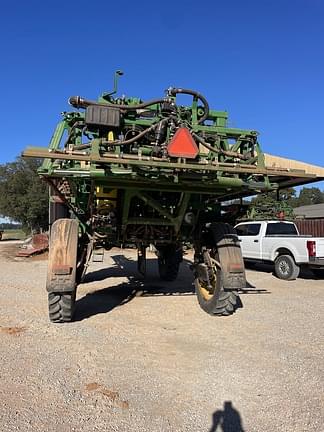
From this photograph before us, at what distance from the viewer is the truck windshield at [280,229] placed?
44.0ft

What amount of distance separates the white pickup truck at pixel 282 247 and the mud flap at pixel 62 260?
723cm

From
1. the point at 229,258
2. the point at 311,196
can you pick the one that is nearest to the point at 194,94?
the point at 229,258

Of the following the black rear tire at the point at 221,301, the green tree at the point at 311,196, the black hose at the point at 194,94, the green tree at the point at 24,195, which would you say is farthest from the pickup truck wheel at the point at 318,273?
the green tree at the point at 311,196

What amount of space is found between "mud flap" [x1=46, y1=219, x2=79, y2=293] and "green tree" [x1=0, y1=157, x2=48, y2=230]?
3324 cm

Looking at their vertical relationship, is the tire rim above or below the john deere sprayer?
below

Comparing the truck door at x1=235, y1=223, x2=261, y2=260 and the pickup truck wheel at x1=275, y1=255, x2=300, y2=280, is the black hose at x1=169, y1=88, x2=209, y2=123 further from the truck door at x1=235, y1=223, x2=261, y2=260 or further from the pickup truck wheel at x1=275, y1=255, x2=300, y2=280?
the truck door at x1=235, y1=223, x2=261, y2=260

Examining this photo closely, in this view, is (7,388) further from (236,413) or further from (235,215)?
(235,215)

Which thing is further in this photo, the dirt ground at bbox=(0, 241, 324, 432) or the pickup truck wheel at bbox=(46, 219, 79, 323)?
the pickup truck wheel at bbox=(46, 219, 79, 323)

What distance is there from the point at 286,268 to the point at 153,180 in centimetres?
786

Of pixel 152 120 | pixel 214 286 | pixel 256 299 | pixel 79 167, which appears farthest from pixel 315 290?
pixel 79 167

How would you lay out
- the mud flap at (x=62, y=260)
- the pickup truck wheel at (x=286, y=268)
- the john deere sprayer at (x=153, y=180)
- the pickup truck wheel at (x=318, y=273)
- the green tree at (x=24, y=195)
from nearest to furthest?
the john deere sprayer at (x=153, y=180), the mud flap at (x=62, y=260), the pickup truck wheel at (x=286, y=268), the pickup truck wheel at (x=318, y=273), the green tree at (x=24, y=195)

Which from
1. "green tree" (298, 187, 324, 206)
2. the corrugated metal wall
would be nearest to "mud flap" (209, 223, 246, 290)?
the corrugated metal wall

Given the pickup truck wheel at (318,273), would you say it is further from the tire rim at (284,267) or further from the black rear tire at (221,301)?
the black rear tire at (221,301)

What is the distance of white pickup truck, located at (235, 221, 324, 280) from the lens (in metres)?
11.3
